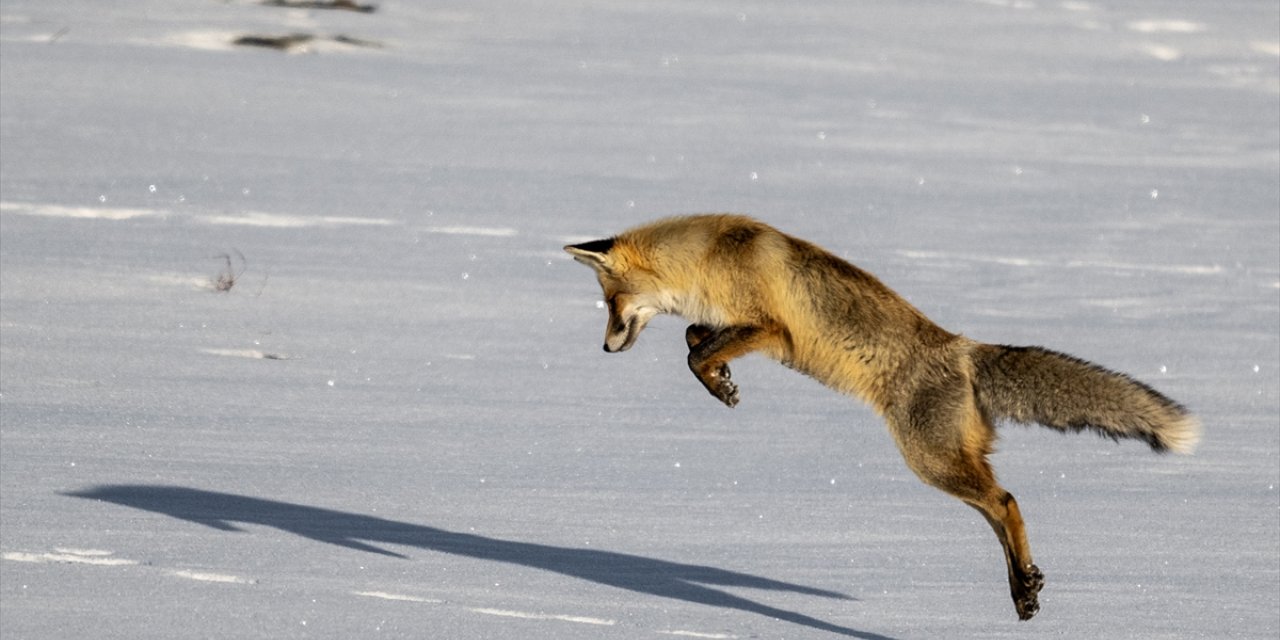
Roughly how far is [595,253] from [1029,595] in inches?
77.4

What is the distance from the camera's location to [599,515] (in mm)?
6852

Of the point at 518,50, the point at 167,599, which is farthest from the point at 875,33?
the point at 167,599

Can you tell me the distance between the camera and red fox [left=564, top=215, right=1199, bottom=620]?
19.4ft

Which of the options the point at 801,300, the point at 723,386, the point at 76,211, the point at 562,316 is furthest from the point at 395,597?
the point at 76,211

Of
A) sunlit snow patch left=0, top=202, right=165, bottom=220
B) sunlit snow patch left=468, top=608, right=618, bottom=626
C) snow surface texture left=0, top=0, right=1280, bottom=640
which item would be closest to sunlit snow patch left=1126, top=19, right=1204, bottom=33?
snow surface texture left=0, top=0, right=1280, bottom=640

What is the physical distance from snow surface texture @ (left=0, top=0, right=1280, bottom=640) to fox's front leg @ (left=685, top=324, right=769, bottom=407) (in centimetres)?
58

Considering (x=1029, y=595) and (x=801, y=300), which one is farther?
(x=801, y=300)

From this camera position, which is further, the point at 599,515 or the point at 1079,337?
the point at 1079,337

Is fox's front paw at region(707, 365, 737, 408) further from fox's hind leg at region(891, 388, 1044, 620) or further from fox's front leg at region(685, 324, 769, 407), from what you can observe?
fox's hind leg at region(891, 388, 1044, 620)

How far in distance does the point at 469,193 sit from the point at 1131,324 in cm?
483

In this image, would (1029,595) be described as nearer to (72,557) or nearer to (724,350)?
(724,350)

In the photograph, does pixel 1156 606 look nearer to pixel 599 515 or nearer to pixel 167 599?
pixel 599 515

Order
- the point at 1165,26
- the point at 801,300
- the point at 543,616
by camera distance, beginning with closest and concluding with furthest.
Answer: the point at 543,616
the point at 801,300
the point at 1165,26

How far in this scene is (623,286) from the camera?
6723 millimetres
